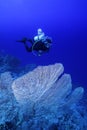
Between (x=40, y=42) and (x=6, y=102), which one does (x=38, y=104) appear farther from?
(x=40, y=42)

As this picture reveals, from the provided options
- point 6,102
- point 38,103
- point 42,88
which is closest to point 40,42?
point 42,88

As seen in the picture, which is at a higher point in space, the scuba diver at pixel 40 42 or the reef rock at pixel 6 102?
the scuba diver at pixel 40 42

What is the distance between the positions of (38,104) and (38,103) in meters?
0.02

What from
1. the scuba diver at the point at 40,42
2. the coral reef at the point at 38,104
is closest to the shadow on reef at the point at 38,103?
the coral reef at the point at 38,104

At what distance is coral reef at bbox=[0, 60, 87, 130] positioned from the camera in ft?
15.6

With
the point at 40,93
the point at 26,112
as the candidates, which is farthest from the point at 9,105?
the point at 40,93

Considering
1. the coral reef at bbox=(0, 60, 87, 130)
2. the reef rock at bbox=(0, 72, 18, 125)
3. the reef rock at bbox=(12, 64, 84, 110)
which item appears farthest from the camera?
the reef rock at bbox=(12, 64, 84, 110)

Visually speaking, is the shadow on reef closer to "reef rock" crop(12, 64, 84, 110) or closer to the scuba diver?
"reef rock" crop(12, 64, 84, 110)

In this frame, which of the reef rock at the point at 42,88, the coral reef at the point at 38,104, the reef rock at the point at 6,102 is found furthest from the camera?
the reef rock at the point at 42,88

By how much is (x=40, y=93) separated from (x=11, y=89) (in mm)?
903

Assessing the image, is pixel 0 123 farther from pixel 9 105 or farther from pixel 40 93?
pixel 40 93

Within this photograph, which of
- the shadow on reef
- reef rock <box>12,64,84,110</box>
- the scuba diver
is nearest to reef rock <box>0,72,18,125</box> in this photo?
the shadow on reef

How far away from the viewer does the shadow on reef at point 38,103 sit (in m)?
4.77

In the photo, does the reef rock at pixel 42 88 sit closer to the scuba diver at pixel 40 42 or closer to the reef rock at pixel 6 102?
the reef rock at pixel 6 102
